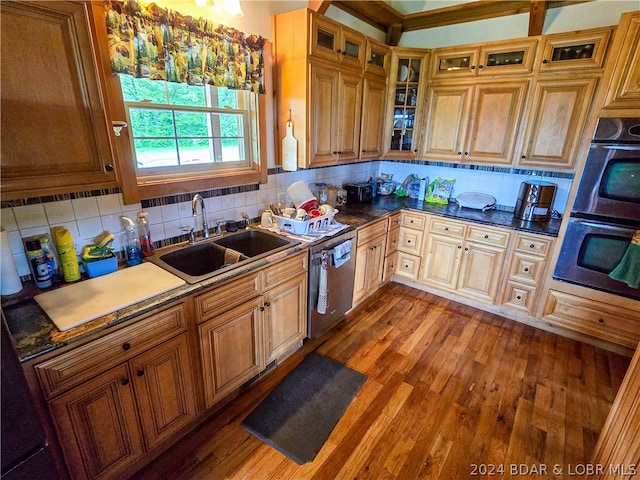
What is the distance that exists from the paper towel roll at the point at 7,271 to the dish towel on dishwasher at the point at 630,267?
11.6ft

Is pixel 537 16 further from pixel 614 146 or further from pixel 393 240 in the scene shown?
pixel 393 240

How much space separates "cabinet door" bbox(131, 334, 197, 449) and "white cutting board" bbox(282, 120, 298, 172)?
57.1 inches

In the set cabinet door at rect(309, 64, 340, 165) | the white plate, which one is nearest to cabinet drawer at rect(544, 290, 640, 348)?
the white plate

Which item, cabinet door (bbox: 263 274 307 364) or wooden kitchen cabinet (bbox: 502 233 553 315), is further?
wooden kitchen cabinet (bbox: 502 233 553 315)

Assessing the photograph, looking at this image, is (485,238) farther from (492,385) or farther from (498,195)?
(492,385)

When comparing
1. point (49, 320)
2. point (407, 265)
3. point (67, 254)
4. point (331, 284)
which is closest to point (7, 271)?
point (67, 254)

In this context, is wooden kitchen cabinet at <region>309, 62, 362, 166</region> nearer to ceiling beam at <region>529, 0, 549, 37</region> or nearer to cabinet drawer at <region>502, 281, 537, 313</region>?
ceiling beam at <region>529, 0, 549, 37</region>

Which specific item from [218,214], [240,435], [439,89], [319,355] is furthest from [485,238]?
[240,435]

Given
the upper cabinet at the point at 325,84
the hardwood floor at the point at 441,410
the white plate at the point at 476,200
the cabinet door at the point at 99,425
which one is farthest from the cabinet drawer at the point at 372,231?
the cabinet door at the point at 99,425

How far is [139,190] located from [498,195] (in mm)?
3168

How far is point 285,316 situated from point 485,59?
Answer: 275 cm

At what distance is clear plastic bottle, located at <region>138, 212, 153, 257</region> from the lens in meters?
1.74

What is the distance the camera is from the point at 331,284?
2.43 meters

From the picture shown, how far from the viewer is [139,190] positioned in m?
1.69
